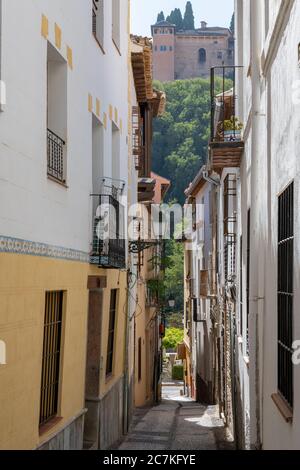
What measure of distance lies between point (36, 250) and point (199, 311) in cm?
2074

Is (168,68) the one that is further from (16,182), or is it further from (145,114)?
(16,182)

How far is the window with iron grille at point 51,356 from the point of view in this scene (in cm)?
903

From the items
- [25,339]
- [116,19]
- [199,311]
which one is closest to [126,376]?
[116,19]

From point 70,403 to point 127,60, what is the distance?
8909mm

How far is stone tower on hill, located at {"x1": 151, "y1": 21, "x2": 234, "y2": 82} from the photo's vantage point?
14250cm

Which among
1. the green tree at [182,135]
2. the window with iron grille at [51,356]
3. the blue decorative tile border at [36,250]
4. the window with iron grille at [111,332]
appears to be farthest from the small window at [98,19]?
the green tree at [182,135]

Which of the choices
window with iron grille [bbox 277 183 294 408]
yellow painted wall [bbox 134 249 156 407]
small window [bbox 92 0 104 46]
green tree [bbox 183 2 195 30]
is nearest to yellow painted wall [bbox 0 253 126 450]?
window with iron grille [bbox 277 183 294 408]

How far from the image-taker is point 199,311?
28.5 meters

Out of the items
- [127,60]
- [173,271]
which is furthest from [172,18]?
[127,60]

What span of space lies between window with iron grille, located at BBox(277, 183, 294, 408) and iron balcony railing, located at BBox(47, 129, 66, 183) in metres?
2.94

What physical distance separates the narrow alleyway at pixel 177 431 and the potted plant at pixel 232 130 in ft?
16.2

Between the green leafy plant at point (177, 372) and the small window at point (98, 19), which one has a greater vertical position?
the small window at point (98, 19)

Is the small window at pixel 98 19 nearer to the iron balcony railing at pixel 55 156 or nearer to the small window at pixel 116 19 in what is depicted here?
the small window at pixel 116 19

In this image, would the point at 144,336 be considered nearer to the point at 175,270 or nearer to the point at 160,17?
the point at 175,270
